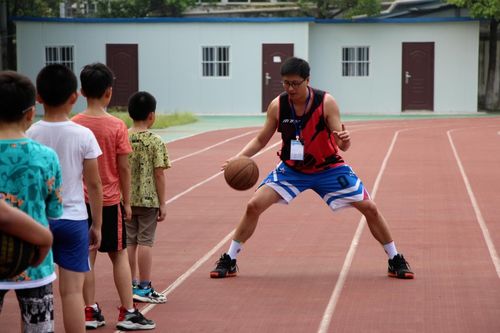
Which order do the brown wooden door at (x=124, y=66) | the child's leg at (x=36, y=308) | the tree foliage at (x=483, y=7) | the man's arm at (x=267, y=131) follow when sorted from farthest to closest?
1. the brown wooden door at (x=124, y=66)
2. the tree foliage at (x=483, y=7)
3. the man's arm at (x=267, y=131)
4. the child's leg at (x=36, y=308)

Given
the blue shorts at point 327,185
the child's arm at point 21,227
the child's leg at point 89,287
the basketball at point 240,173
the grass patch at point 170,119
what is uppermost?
the child's arm at point 21,227

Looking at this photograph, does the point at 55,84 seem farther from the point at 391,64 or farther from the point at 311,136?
the point at 391,64

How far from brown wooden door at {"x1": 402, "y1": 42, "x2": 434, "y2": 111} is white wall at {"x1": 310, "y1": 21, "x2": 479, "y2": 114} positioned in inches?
7.3

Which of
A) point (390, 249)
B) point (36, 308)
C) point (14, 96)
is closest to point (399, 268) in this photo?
point (390, 249)

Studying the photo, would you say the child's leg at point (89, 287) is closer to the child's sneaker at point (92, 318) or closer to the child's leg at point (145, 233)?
the child's sneaker at point (92, 318)

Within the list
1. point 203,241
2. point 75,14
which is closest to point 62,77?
point 203,241

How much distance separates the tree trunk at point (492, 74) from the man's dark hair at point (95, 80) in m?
35.3

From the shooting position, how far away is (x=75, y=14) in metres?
49.7

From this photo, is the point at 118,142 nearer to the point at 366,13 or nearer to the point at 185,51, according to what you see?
the point at 185,51

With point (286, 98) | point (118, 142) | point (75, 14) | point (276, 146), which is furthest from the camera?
point (75, 14)

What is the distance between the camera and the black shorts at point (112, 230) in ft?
23.7

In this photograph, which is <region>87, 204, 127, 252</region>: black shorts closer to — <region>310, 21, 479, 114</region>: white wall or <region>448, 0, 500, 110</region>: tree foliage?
<region>448, 0, 500, 110</region>: tree foliage

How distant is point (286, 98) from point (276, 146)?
1593 cm

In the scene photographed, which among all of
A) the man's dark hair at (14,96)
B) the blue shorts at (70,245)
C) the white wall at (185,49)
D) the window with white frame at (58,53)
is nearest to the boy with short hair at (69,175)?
the blue shorts at (70,245)
